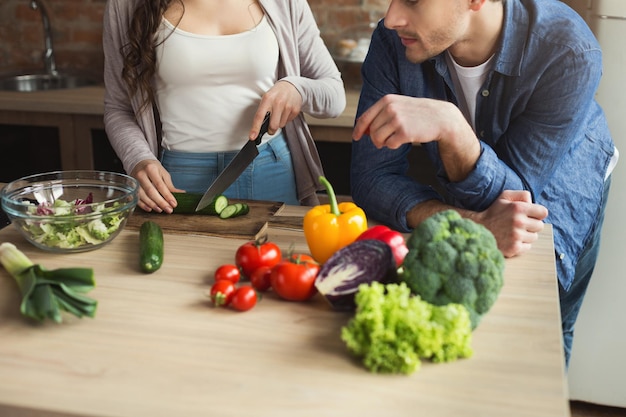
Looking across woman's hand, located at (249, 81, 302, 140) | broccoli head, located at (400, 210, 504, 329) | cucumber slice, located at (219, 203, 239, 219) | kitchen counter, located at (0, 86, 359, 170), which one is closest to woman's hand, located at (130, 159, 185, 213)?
cucumber slice, located at (219, 203, 239, 219)

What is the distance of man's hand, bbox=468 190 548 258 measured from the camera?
1.52m

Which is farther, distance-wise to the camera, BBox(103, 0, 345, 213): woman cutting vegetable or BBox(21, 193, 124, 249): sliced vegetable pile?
BBox(103, 0, 345, 213): woman cutting vegetable

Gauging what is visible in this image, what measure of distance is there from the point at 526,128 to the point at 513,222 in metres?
0.32

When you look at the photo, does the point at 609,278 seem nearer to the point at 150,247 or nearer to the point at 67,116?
the point at 150,247

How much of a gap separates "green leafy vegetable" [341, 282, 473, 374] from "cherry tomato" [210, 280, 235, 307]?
0.83 ft

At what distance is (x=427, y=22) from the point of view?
5.59 ft

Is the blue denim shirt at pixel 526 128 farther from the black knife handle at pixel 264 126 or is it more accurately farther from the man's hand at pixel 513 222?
the black knife handle at pixel 264 126

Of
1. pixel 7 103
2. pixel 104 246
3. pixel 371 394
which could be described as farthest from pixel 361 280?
pixel 7 103

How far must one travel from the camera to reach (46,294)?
4.02ft

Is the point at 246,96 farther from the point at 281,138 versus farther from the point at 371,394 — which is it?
the point at 371,394

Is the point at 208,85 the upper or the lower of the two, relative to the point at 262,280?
upper

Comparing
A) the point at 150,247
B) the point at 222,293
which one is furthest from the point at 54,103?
the point at 222,293

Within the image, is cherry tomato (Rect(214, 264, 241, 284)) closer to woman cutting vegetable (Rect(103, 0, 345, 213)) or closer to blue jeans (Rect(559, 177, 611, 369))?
woman cutting vegetable (Rect(103, 0, 345, 213))

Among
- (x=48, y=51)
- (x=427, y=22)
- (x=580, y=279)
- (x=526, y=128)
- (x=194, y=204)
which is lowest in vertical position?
(x=580, y=279)
